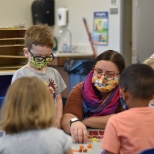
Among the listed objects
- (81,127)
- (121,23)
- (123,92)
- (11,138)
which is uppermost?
(121,23)

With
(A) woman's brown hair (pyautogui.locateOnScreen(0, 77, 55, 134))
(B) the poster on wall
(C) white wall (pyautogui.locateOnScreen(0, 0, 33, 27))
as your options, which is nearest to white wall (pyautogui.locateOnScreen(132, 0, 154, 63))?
(B) the poster on wall

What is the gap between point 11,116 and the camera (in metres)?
1.16

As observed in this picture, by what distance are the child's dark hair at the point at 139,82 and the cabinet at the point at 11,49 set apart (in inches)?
82.8

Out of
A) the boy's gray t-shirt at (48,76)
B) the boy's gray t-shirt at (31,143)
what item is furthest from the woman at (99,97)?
the boy's gray t-shirt at (31,143)

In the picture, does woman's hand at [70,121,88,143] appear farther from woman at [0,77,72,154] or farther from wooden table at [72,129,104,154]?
woman at [0,77,72,154]

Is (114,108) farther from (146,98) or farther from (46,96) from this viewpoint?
(46,96)

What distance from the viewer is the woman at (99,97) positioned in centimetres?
205

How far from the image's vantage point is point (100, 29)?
17.5 feet

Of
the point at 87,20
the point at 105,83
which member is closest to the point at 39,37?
the point at 105,83

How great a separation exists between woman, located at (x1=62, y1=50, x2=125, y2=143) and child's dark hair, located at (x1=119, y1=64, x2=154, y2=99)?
1.94ft

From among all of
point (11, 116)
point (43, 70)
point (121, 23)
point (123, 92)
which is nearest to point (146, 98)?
point (123, 92)

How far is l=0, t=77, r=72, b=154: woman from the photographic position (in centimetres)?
116

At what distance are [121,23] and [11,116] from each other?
411 cm

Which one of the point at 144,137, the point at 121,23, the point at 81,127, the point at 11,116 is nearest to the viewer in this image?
the point at 11,116
